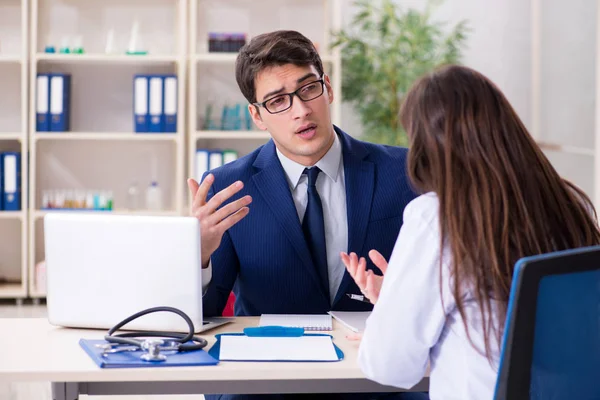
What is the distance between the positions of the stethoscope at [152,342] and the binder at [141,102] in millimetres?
3438

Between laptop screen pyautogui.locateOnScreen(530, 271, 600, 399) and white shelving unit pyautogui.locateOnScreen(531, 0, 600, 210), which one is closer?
laptop screen pyautogui.locateOnScreen(530, 271, 600, 399)

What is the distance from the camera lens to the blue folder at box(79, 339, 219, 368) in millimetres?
1574

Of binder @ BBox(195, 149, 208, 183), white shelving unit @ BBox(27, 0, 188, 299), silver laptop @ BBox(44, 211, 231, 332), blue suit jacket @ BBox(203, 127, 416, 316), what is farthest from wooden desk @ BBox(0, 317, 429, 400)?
white shelving unit @ BBox(27, 0, 188, 299)

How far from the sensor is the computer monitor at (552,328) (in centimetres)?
121

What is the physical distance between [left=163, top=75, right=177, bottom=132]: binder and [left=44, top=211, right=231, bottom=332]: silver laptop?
3.30m

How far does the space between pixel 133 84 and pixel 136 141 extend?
0.37 m

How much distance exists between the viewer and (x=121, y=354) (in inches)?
64.8

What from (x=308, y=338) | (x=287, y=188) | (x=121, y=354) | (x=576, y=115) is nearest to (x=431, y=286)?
(x=308, y=338)

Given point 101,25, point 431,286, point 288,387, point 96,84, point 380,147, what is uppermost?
point 101,25

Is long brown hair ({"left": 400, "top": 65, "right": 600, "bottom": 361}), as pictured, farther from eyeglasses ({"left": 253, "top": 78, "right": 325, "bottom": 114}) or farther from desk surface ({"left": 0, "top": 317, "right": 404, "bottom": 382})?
eyeglasses ({"left": 253, "top": 78, "right": 325, "bottom": 114})

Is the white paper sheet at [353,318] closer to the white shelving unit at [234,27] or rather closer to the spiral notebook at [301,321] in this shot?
the spiral notebook at [301,321]

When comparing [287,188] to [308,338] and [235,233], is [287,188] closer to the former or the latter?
[235,233]

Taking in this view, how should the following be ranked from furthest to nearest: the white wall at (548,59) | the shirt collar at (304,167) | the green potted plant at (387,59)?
the green potted plant at (387,59)
the white wall at (548,59)
the shirt collar at (304,167)

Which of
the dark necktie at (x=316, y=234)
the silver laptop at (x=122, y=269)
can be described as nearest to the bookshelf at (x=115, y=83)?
the dark necktie at (x=316, y=234)
